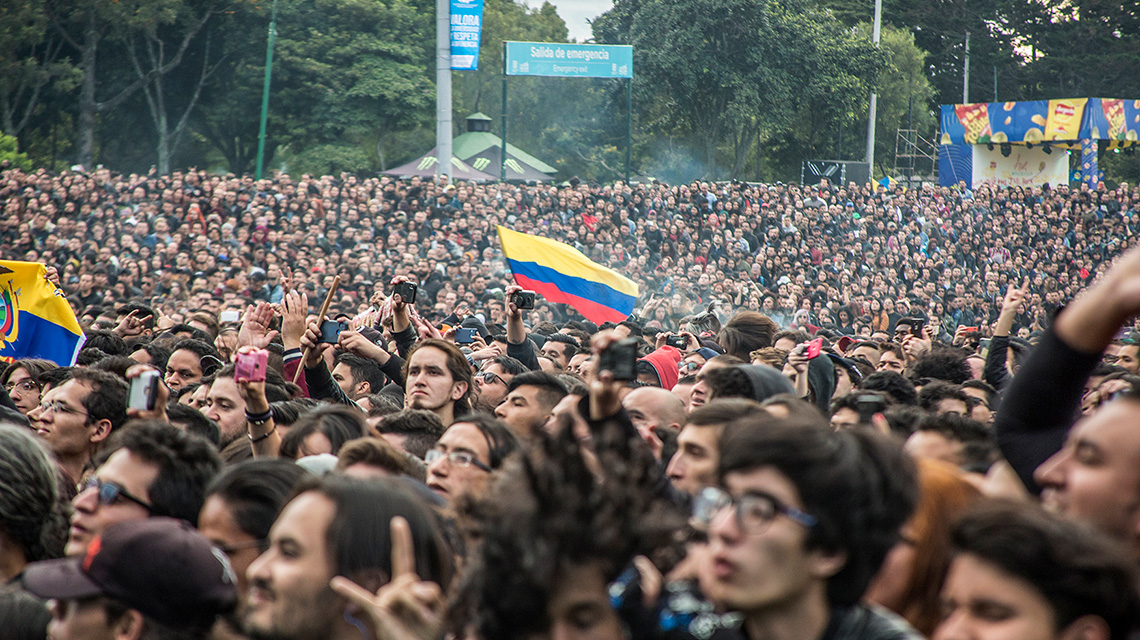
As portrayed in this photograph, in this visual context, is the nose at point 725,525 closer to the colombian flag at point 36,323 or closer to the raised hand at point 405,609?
the raised hand at point 405,609

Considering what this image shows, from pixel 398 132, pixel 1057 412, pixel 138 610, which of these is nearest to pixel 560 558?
pixel 138 610

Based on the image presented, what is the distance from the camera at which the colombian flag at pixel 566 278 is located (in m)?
11.4

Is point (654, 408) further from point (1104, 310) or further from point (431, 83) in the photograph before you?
point (431, 83)

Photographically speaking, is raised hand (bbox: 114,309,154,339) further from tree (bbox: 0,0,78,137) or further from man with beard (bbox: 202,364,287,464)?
tree (bbox: 0,0,78,137)

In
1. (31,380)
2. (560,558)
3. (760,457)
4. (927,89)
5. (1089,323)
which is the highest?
(927,89)

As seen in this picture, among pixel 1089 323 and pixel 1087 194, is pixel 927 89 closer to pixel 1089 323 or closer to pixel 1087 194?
pixel 1087 194

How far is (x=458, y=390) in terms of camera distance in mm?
6480

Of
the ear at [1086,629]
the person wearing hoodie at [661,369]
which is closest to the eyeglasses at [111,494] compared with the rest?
the ear at [1086,629]

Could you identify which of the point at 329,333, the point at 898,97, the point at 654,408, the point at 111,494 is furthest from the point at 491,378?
the point at 898,97

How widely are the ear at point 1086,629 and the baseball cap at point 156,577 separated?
1.95m

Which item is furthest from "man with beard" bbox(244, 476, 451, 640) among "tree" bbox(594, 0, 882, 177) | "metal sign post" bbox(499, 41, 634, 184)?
"tree" bbox(594, 0, 882, 177)

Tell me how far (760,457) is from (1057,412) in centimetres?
98

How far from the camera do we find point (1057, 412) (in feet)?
9.53

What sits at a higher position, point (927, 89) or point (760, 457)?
point (927, 89)
